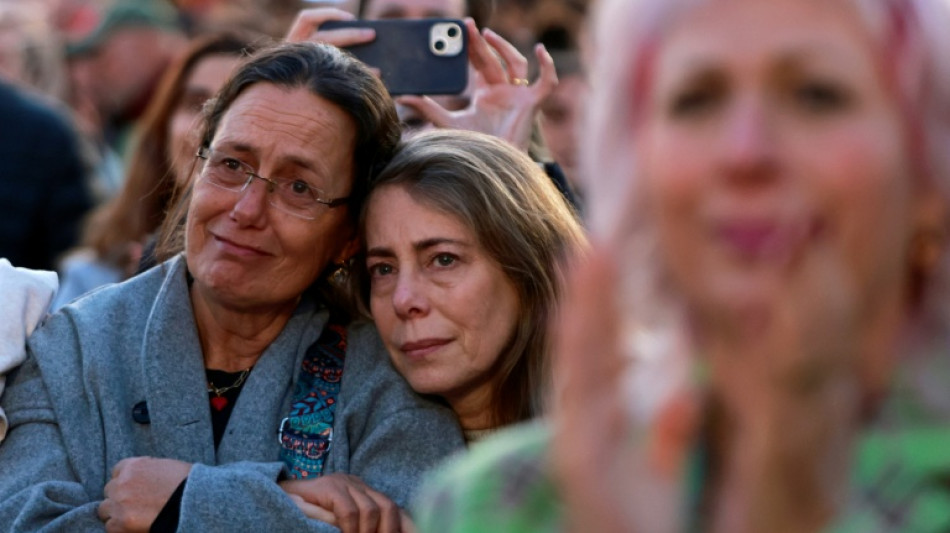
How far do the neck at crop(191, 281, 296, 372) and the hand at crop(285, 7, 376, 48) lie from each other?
0.80 metres

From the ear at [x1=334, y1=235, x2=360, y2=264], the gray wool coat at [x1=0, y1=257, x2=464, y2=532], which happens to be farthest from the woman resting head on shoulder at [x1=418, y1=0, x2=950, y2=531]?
the ear at [x1=334, y1=235, x2=360, y2=264]

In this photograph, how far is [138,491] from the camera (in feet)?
8.72

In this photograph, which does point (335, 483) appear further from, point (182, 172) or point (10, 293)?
point (182, 172)

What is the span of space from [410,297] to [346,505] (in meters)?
0.44

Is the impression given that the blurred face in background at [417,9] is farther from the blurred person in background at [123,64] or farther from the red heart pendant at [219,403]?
the blurred person in background at [123,64]

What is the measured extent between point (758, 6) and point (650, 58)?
11cm

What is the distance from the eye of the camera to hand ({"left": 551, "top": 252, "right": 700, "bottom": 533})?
4.04ft

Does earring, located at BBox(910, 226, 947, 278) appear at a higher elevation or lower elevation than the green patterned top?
higher

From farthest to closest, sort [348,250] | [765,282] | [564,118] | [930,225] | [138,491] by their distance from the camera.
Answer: [564,118] < [348,250] < [138,491] < [930,225] < [765,282]

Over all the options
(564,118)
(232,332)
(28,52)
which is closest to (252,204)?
(232,332)

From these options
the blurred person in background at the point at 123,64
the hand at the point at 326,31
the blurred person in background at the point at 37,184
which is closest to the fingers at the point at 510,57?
the hand at the point at 326,31

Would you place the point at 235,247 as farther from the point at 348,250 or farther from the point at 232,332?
the point at 348,250

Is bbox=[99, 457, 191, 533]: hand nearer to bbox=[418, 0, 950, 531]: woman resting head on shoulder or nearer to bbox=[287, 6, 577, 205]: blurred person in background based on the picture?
bbox=[287, 6, 577, 205]: blurred person in background

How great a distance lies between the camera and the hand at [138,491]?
8.64 ft
